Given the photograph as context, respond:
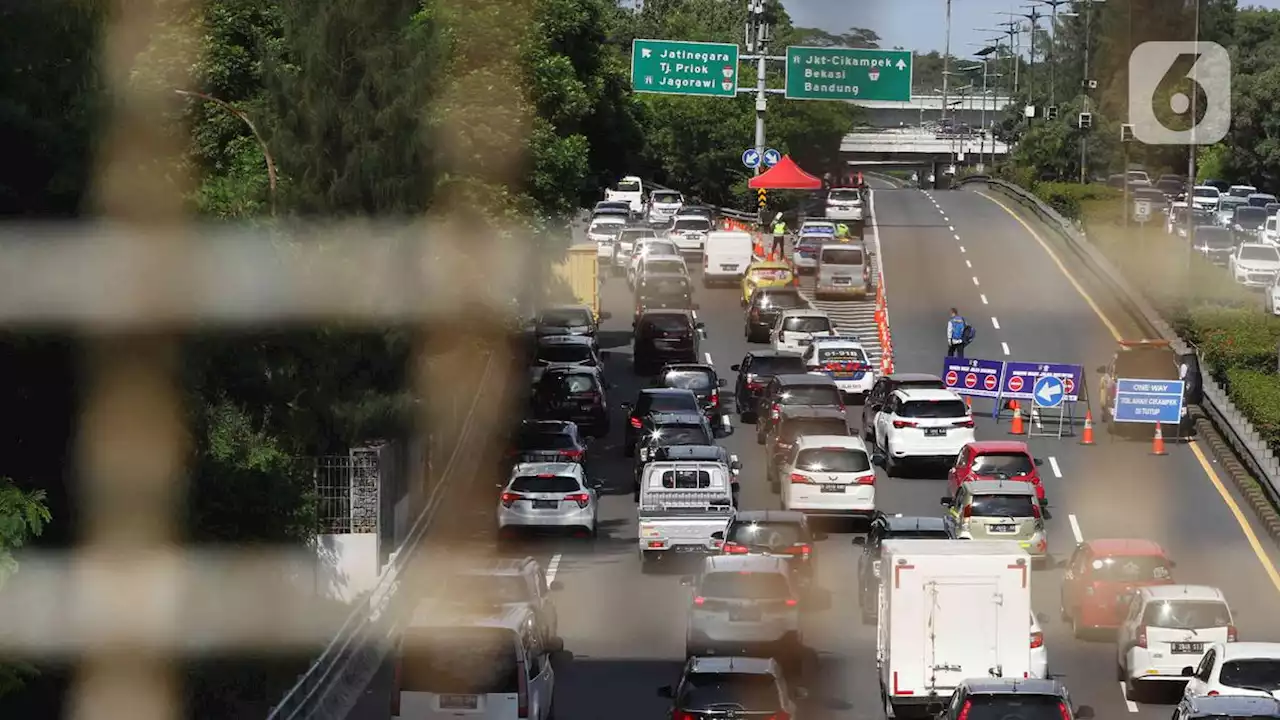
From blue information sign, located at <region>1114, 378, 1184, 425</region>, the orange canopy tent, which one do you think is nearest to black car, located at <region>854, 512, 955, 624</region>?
blue information sign, located at <region>1114, 378, 1184, 425</region>

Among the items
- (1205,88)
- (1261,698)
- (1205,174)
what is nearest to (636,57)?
(1205,88)

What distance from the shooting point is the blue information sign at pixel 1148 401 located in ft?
107

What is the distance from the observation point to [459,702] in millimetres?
15438

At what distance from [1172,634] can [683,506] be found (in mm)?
7783

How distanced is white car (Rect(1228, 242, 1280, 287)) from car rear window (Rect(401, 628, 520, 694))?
37.2m

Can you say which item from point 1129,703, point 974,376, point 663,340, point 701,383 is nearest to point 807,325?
point 663,340

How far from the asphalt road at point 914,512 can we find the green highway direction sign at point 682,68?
19.5ft

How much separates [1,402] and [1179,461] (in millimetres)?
23393

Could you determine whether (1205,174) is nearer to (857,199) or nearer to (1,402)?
(857,199)

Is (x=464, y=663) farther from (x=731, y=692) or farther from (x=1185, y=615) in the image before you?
(x=1185, y=615)

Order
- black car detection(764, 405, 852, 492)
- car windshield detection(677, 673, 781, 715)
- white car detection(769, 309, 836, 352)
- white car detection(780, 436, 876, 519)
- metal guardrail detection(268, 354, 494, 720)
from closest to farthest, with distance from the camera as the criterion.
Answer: car windshield detection(677, 673, 781, 715) → metal guardrail detection(268, 354, 494, 720) → white car detection(780, 436, 876, 519) → black car detection(764, 405, 852, 492) → white car detection(769, 309, 836, 352)

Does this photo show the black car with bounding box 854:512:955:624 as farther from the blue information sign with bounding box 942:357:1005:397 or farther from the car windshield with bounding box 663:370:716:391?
the car windshield with bounding box 663:370:716:391

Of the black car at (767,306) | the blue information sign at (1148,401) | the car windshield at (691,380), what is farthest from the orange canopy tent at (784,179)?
the blue information sign at (1148,401)

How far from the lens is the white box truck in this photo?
1730 cm
